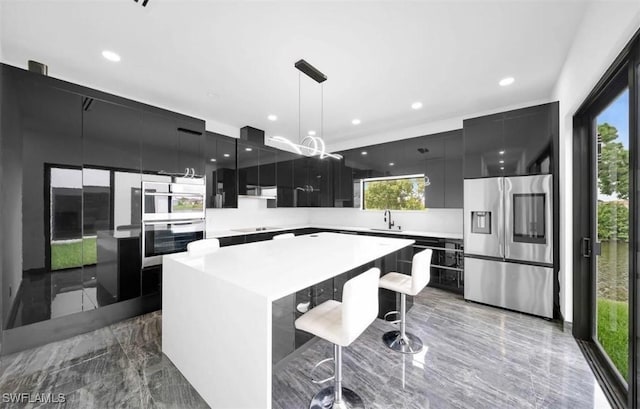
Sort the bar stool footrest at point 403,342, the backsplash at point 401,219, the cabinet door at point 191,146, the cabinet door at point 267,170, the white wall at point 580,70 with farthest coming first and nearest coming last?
the cabinet door at point 267,170 → the backsplash at point 401,219 → the cabinet door at point 191,146 → the bar stool footrest at point 403,342 → the white wall at point 580,70

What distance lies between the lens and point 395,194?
471cm

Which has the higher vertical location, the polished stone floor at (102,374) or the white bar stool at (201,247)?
the white bar stool at (201,247)

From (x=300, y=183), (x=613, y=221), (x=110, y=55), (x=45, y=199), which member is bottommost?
(x=613, y=221)

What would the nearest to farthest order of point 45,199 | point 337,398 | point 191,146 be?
point 337,398 → point 45,199 → point 191,146

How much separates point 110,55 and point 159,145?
1016 millimetres

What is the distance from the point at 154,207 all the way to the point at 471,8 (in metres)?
3.72

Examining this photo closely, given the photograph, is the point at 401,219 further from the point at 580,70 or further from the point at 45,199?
the point at 45,199

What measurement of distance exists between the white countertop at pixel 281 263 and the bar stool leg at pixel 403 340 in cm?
61

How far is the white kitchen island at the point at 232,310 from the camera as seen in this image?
1.23 metres

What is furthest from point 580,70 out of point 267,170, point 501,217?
point 267,170

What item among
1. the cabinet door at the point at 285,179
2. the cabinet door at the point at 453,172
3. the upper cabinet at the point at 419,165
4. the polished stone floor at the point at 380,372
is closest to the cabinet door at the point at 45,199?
the polished stone floor at the point at 380,372

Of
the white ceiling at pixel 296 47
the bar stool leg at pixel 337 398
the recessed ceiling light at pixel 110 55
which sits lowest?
the bar stool leg at pixel 337 398

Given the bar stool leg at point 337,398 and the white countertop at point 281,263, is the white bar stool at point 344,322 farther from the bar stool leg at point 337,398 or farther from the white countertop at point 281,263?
the white countertop at point 281,263

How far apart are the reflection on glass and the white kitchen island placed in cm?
169
